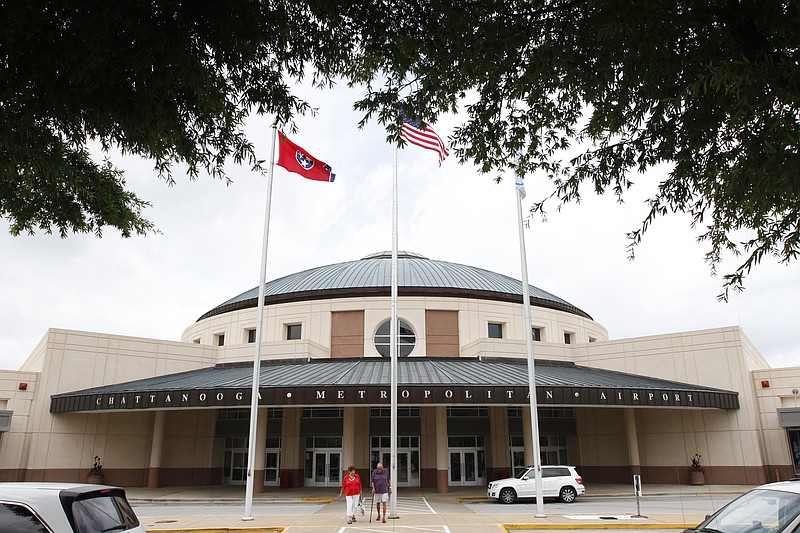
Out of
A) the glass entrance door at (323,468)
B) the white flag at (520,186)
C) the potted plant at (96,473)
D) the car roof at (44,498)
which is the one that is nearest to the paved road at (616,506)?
the glass entrance door at (323,468)

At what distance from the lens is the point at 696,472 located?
32.0 metres

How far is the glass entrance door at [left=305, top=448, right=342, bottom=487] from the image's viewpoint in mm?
33022

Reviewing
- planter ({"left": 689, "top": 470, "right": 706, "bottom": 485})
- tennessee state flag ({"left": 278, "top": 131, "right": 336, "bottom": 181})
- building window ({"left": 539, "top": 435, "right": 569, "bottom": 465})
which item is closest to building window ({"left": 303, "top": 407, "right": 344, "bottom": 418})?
building window ({"left": 539, "top": 435, "right": 569, "bottom": 465})

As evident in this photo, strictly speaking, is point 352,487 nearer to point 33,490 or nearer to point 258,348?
point 258,348

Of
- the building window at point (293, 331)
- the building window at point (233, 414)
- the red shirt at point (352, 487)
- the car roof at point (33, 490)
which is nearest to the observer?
the car roof at point (33, 490)

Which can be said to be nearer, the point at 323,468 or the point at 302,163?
the point at 302,163

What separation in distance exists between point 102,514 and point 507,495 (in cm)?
2138

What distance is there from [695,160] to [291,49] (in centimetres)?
546

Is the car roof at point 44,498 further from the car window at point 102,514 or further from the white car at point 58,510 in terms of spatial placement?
the car window at point 102,514

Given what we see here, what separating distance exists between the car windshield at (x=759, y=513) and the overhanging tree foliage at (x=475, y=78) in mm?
2550

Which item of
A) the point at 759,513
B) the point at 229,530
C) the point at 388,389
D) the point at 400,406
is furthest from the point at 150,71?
the point at 400,406

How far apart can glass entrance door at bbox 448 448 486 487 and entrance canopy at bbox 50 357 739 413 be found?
16.3 feet

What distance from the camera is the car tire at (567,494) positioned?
82.8ft

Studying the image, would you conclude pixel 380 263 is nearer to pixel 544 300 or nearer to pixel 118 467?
pixel 544 300
